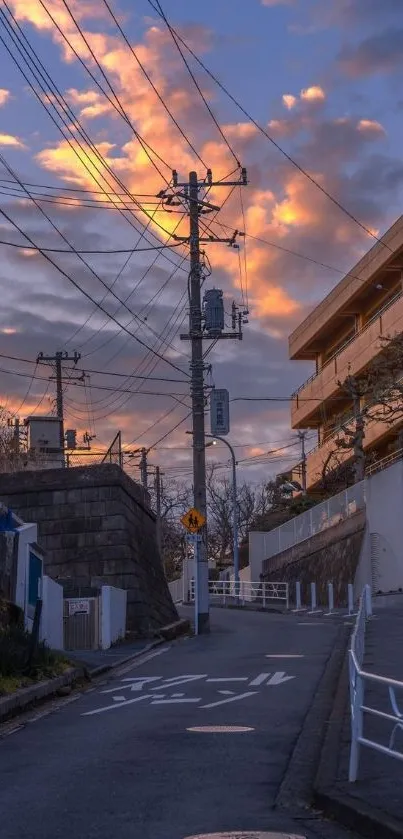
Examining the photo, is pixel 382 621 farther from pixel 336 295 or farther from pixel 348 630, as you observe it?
pixel 336 295

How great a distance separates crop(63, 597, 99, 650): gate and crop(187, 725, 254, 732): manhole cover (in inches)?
477

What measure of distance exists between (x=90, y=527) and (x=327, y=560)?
19.7 m

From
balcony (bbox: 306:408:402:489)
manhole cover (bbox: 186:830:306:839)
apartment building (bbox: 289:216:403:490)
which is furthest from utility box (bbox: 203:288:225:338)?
manhole cover (bbox: 186:830:306:839)

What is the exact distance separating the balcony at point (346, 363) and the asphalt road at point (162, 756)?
3085 cm

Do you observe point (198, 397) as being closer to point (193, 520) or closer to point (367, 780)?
point (193, 520)

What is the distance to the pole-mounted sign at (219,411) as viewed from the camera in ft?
A: 122

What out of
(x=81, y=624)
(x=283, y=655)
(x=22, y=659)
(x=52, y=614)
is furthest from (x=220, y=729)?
(x=81, y=624)

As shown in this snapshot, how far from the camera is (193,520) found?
105 feet

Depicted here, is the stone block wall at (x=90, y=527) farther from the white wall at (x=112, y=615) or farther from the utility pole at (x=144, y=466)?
the utility pole at (x=144, y=466)

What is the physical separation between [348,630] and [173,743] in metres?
17.6

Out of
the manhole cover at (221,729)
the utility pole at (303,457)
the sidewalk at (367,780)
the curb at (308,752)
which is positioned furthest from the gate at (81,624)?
the utility pole at (303,457)

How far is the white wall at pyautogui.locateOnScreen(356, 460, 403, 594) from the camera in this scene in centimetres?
4194

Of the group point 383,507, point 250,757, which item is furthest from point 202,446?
point 250,757

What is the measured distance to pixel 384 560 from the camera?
43719 mm
